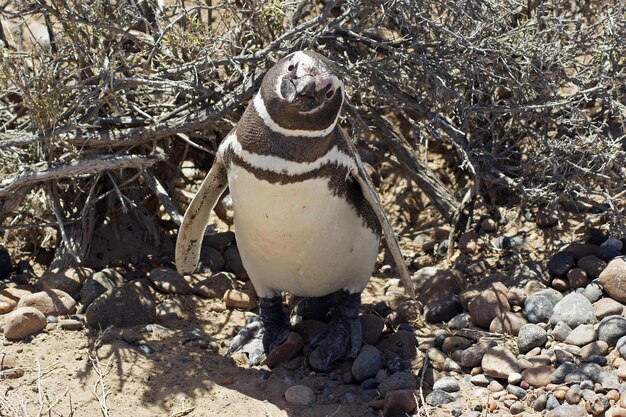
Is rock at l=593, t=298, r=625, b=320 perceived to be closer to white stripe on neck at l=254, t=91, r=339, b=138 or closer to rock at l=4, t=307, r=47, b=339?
white stripe on neck at l=254, t=91, r=339, b=138

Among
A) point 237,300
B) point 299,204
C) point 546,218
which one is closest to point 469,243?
point 546,218

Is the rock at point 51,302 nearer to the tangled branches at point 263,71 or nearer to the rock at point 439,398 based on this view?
the tangled branches at point 263,71

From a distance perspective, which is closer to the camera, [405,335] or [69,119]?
[405,335]

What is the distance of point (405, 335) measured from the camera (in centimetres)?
389

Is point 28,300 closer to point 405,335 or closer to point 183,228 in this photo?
point 183,228

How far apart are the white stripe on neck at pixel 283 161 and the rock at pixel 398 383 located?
86cm

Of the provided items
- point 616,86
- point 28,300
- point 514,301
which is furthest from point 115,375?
point 616,86

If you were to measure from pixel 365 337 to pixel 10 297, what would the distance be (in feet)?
5.29

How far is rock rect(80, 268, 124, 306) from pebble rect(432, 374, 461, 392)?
160 cm

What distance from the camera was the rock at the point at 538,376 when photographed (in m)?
3.44

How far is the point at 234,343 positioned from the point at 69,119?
127 cm

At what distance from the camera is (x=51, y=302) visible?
4.07 m

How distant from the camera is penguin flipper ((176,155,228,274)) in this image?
12.8ft

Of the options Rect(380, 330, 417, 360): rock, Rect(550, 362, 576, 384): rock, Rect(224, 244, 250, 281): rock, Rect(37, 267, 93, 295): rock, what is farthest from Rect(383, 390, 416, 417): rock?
Rect(37, 267, 93, 295): rock
